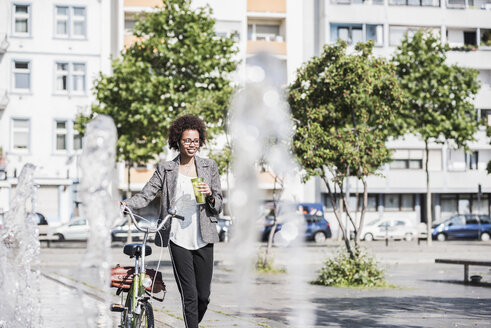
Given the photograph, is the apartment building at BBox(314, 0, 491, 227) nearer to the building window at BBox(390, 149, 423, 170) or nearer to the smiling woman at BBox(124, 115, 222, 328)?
the building window at BBox(390, 149, 423, 170)

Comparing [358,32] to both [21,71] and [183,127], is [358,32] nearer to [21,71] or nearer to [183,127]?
[21,71]

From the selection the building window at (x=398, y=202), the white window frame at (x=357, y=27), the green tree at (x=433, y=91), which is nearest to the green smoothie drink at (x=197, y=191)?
the green tree at (x=433, y=91)

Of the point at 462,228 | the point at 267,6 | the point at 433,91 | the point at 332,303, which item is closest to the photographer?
the point at 332,303

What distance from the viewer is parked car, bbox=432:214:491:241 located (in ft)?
165

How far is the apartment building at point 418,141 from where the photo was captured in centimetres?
5909

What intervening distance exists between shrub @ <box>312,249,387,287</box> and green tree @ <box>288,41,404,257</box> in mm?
268

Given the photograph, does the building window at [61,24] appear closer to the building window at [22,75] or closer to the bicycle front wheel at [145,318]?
the building window at [22,75]

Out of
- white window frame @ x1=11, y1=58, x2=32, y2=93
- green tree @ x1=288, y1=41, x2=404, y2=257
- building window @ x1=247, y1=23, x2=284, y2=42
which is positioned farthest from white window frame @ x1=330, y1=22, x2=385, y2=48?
green tree @ x1=288, y1=41, x2=404, y2=257

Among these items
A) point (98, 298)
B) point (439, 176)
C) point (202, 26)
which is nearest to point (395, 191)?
point (439, 176)

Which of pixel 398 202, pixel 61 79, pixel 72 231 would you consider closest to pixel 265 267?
pixel 72 231

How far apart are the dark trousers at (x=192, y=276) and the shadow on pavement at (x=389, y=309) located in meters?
3.40

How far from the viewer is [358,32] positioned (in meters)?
59.7

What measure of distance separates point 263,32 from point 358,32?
20.9 ft

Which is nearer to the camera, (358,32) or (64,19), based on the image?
(64,19)
